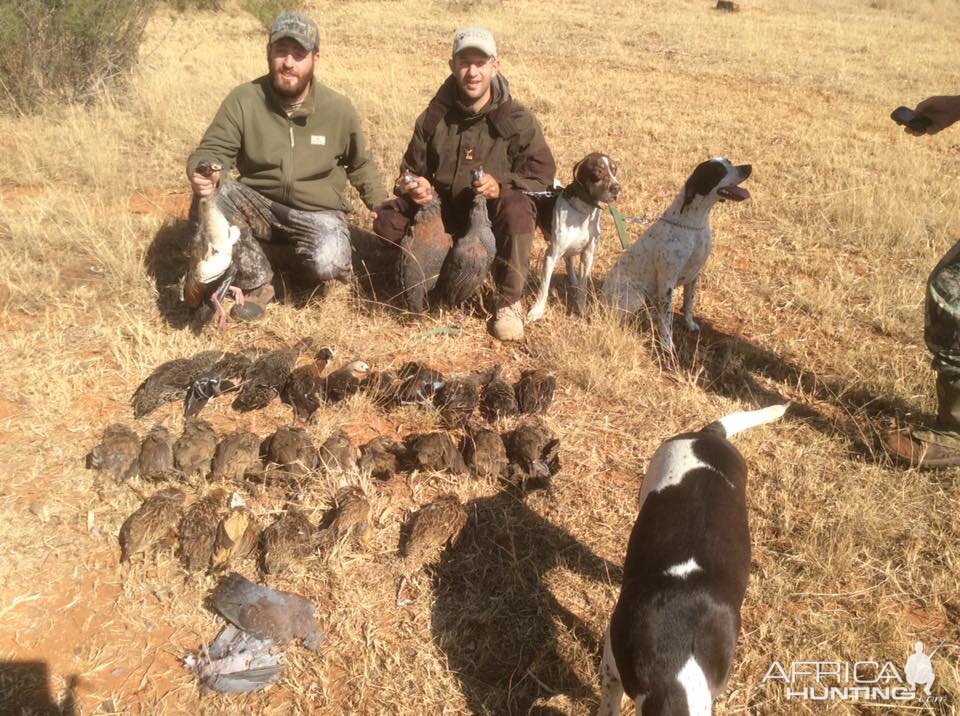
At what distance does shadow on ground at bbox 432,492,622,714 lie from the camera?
9.50 feet

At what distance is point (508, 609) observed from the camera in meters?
3.19

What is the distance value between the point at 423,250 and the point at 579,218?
121cm

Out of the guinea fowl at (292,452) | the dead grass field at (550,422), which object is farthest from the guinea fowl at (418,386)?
the guinea fowl at (292,452)

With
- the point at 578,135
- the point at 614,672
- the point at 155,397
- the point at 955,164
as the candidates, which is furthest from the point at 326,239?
the point at 955,164

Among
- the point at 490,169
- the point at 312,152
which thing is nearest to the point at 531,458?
the point at 490,169

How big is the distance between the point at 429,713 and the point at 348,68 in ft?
39.6

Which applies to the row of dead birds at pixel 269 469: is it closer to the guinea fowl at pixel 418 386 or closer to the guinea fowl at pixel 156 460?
the guinea fowl at pixel 156 460

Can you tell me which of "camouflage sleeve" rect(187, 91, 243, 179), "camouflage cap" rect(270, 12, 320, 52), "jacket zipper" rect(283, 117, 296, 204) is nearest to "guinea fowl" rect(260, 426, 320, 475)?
"jacket zipper" rect(283, 117, 296, 204)

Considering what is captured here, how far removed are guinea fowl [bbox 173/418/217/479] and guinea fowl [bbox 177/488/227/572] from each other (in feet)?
1.05

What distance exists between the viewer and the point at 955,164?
8.87m

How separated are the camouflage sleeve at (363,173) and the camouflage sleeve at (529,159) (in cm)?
108

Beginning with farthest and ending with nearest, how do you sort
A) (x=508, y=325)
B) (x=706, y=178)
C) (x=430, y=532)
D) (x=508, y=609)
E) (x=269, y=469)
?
(x=508, y=325) < (x=706, y=178) < (x=269, y=469) < (x=430, y=532) < (x=508, y=609)

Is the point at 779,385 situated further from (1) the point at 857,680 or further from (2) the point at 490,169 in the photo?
(2) the point at 490,169

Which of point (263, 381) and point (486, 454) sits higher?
point (263, 381)
